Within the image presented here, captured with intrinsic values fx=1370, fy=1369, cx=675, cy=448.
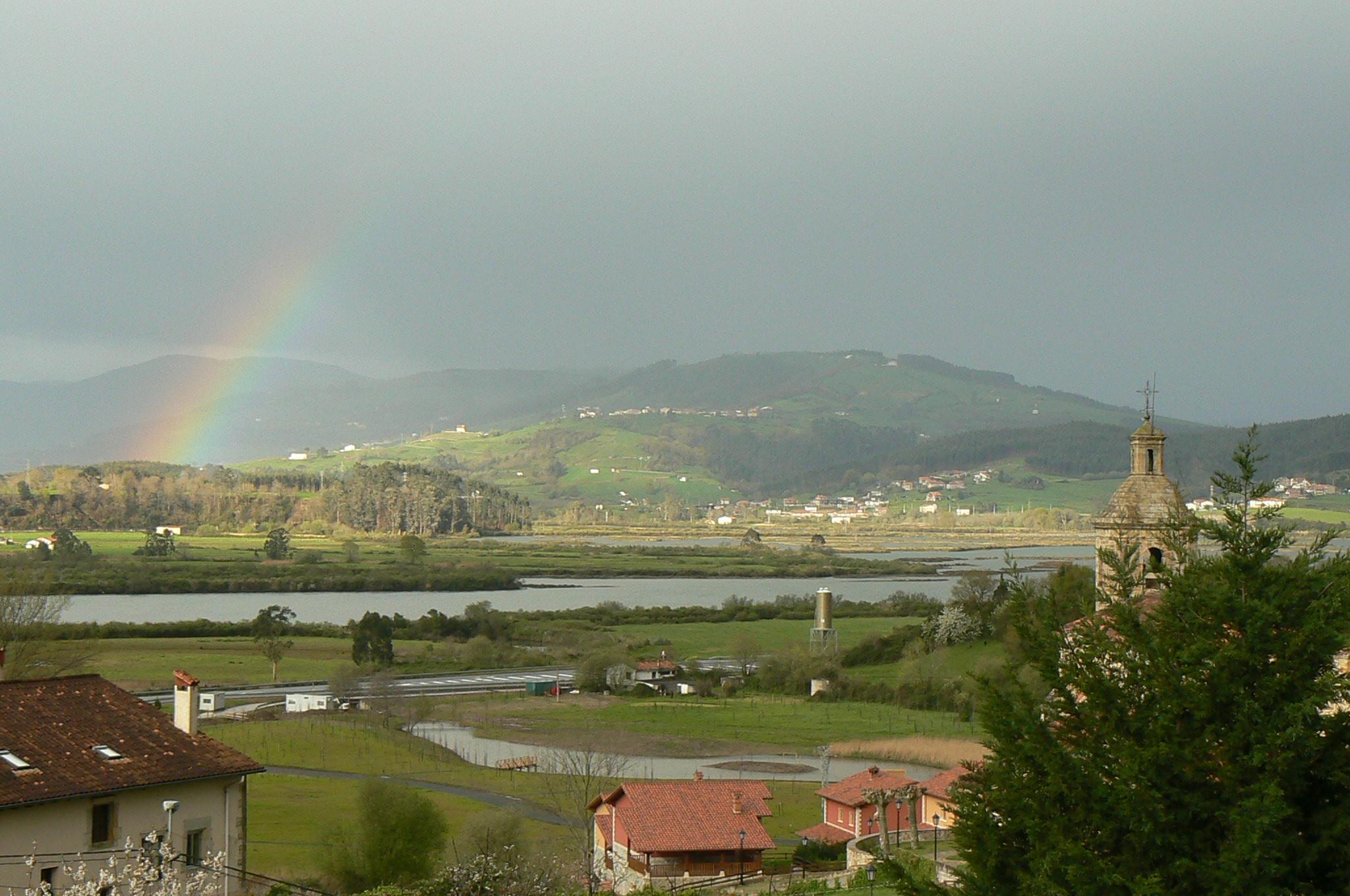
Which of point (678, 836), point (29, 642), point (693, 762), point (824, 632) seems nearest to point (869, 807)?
point (678, 836)

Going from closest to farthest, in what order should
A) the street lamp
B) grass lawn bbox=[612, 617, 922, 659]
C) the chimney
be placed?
the street lamp, the chimney, grass lawn bbox=[612, 617, 922, 659]

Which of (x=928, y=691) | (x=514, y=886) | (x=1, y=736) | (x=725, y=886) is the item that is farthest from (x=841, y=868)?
(x=928, y=691)

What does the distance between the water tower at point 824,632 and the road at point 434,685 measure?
3935 millimetres

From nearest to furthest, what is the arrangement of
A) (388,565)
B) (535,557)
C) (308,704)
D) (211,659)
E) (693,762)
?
1. (693,762)
2. (308,704)
3. (211,659)
4. (388,565)
5. (535,557)

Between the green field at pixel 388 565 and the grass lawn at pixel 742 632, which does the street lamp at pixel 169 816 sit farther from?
the green field at pixel 388 565

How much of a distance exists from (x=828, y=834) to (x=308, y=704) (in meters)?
25.9

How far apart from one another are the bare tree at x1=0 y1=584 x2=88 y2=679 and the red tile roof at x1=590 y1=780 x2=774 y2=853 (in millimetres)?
15711

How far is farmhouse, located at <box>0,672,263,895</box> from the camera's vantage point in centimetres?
1491

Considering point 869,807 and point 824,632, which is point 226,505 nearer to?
point 824,632

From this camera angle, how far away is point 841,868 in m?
24.9

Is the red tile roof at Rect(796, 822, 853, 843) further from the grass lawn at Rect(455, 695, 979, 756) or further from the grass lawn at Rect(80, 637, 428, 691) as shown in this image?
the grass lawn at Rect(80, 637, 428, 691)

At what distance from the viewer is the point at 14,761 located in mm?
15352

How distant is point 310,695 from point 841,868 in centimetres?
2945

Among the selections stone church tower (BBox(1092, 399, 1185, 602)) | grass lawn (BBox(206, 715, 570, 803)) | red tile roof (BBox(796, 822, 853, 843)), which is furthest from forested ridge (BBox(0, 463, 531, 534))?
stone church tower (BBox(1092, 399, 1185, 602))
